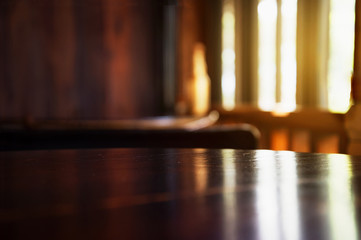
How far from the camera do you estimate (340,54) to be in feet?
11.5

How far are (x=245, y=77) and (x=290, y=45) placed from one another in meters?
0.74

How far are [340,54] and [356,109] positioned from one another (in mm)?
1256

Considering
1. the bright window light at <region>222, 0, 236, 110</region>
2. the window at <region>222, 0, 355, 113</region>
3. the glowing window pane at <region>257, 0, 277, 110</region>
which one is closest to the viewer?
the window at <region>222, 0, 355, 113</region>

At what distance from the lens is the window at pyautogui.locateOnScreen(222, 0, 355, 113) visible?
353 cm

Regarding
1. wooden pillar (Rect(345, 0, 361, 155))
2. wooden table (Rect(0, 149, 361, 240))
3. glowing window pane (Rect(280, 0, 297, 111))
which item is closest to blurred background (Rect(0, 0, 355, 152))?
glowing window pane (Rect(280, 0, 297, 111))

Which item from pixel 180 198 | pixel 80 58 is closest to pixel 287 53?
pixel 80 58

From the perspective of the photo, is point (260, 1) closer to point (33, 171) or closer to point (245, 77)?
point (245, 77)

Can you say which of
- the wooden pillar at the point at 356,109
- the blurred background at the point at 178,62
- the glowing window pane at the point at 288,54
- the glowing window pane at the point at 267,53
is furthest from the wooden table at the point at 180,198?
the glowing window pane at the point at 267,53

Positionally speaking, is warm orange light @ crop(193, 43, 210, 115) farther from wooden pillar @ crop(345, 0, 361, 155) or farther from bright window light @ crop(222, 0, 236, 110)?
wooden pillar @ crop(345, 0, 361, 155)

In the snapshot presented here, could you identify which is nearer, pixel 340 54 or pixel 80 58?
pixel 340 54

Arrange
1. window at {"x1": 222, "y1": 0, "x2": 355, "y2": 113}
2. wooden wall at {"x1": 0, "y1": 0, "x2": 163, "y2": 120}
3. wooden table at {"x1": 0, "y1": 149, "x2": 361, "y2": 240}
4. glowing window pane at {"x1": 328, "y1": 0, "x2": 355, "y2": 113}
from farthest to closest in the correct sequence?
wooden wall at {"x1": 0, "y1": 0, "x2": 163, "y2": 120} < window at {"x1": 222, "y1": 0, "x2": 355, "y2": 113} < glowing window pane at {"x1": 328, "y1": 0, "x2": 355, "y2": 113} < wooden table at {"x1": 0, "y1": 149, "x2": 361, "y2": 240}

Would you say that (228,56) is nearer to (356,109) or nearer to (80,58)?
(80,58)

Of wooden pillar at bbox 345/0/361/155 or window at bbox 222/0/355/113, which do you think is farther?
window at bbox 222/0/355/113

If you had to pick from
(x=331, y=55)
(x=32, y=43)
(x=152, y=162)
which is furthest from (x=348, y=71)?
(x=32, y=43)
